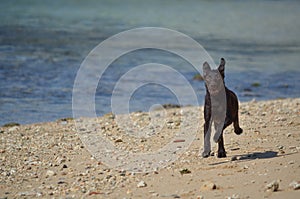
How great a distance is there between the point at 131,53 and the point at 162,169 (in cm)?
1951

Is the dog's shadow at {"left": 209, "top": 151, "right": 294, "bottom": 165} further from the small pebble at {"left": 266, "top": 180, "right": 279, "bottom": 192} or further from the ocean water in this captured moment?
the ocean water

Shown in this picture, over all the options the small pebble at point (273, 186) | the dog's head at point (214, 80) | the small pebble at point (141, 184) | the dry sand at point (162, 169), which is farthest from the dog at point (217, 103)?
the small pebble at point (273, 186)

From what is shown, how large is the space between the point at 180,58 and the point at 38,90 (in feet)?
30.1

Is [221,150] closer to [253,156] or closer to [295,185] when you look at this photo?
[253,156]

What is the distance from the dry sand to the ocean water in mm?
4484

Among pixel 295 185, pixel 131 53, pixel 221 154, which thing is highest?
pixel 131 53

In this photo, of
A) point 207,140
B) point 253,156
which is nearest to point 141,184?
point 207,140

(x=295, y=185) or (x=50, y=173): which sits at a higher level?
(x=50, y=173)

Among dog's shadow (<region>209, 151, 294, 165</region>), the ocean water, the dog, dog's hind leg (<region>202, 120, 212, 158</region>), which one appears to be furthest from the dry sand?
the ocean water

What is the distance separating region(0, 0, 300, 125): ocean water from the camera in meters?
18.9

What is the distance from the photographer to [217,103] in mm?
9094

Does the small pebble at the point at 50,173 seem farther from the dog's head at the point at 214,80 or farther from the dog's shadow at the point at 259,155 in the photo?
the dog's shadow at the point at 259,155

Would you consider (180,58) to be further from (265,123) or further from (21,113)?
(265,123)

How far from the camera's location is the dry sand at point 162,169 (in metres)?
8.12
